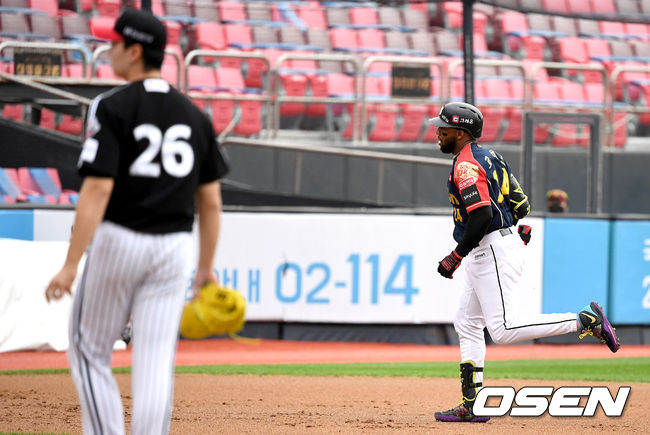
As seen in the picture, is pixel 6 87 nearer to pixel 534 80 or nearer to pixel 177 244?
pixel 534 80

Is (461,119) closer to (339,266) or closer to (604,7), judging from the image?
(339,266)

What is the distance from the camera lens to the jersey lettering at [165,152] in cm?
403

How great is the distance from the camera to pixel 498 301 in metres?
6.65

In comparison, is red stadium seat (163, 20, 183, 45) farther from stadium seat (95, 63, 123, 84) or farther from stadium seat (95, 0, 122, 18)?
stadium seat (95, 63, 123, 84)

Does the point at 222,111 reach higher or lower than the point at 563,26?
lower

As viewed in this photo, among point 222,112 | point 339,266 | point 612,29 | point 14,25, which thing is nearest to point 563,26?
point 612,29

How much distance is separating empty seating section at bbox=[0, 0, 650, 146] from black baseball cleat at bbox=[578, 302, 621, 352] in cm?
789

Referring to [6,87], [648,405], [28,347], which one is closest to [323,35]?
[6,87]

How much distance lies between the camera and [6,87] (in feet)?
43.9

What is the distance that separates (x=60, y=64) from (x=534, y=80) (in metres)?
6.88

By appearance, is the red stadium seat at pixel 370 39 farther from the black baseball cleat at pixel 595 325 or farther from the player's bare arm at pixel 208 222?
the player's bare arm at pixel 208 222

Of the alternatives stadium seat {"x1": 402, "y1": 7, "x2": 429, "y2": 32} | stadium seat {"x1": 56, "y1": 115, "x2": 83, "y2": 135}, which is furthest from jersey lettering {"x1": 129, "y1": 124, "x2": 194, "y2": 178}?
stadium seat {"x1": 402, "y1": 7, "x2": 429, "y2": 32}

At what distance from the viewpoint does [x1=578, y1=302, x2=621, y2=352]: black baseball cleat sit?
6.75 meters

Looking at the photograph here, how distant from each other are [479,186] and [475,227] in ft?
0.83
